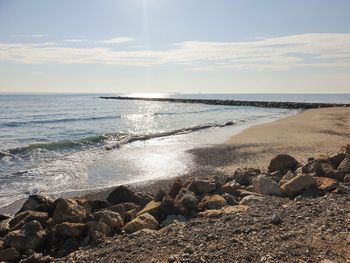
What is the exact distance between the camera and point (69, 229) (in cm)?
622

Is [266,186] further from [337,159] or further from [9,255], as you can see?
[9,255]

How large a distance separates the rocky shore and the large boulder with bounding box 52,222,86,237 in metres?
0.02

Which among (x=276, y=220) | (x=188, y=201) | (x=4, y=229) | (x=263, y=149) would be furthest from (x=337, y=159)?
(x=4, y=229)

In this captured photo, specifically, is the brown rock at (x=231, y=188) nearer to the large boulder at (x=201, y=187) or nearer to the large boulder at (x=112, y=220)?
the large boulder at (x=201, y=187)

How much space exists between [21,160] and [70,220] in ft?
34.6

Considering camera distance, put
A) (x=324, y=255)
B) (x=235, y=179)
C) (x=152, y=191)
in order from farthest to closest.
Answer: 1. (x=152, y=191)
2. (x=235, y=179)
3. (x=324, y=255)

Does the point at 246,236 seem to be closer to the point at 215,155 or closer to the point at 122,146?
the point at 215,155

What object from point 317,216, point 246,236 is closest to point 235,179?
point 317,216

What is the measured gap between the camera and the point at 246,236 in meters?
A: 5.31

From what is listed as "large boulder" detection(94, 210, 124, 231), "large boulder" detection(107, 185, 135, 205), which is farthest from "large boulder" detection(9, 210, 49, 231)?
"large boulder" detection(107, 185, 135, 205)

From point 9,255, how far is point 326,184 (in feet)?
20.4

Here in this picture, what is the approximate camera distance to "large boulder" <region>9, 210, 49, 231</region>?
6.89 meters

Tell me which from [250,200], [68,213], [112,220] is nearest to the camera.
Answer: [112,220]

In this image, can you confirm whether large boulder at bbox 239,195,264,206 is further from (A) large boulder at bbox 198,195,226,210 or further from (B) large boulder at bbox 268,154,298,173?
(B) large boulder at bbox 268,154,298,173
